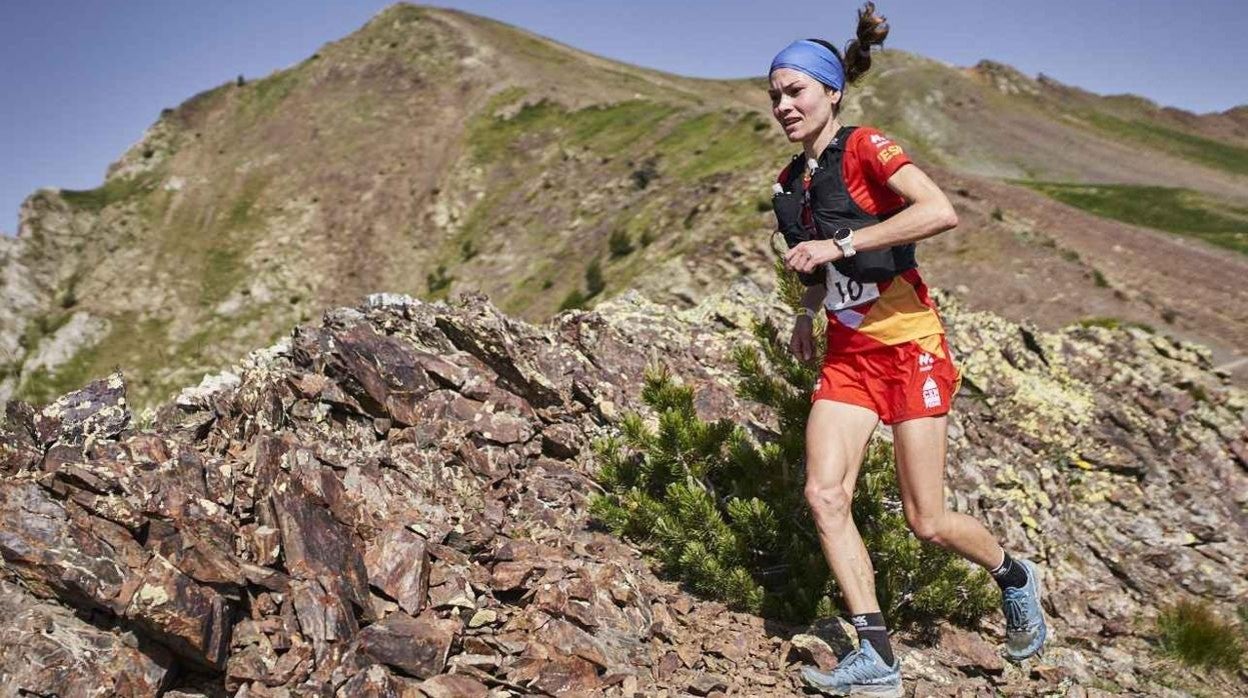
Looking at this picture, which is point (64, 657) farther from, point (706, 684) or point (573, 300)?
point (573, 300)

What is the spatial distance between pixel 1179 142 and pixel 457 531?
224 feet

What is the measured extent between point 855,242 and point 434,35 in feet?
240

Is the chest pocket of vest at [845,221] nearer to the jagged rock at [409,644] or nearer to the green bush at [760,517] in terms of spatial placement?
the green bush at [760,517]

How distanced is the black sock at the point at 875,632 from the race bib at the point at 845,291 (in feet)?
6.48

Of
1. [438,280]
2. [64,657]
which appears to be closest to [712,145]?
[438,280]

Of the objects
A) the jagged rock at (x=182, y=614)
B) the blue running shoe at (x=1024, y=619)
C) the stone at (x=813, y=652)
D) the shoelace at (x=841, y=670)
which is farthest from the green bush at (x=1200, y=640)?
the jagged rock at (x=182, y=614)

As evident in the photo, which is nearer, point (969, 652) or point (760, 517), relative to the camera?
point (969, 652)

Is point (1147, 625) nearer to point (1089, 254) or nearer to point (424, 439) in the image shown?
point (424, 439)

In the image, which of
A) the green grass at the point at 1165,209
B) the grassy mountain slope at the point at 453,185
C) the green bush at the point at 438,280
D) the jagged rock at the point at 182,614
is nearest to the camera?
the jagged rock at the point at 182,614

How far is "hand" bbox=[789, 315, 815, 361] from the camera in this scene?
573cm

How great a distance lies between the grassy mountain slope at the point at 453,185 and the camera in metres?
29.9

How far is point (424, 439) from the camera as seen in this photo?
6.92 metres

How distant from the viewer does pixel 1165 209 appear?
32656 millimetres

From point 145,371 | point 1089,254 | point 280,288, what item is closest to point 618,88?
point 280,288
